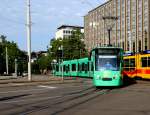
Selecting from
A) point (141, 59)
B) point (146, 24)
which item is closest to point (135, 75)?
point (141, 59)

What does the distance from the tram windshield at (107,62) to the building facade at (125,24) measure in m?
59.1

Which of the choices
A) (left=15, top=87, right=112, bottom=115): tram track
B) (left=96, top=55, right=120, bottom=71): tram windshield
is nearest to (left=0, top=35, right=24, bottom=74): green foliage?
(left=96, top=55, right=120, bottom=71): tram windshield

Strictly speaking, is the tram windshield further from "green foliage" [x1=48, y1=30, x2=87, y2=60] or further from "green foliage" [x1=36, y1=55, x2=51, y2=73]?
"green foliage" [x1=36, y1=55, x2=51, y2=73]

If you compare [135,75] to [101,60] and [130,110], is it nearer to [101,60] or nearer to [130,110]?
[101,60]

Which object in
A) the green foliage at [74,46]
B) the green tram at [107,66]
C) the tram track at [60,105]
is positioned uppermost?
the green foliage at [74,46]

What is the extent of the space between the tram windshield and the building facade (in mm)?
59111

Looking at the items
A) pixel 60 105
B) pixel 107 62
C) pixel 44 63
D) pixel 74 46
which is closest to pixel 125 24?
pixel 74 46

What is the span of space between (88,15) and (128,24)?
33.9 m

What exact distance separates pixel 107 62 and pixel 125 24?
272ft

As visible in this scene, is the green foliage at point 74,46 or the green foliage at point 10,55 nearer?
the green foliage at point 74,46

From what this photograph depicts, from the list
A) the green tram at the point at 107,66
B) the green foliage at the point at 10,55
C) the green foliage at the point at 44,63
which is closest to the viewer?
the green tram at the point at 107,66

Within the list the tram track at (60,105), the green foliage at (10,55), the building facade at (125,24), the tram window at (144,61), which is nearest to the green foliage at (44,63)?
the green foliage at (10,55)

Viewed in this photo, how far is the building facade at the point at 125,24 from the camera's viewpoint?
10059 centimetres

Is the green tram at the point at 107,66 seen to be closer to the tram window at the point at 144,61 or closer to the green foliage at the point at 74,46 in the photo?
the tram window at the point at 144,61
